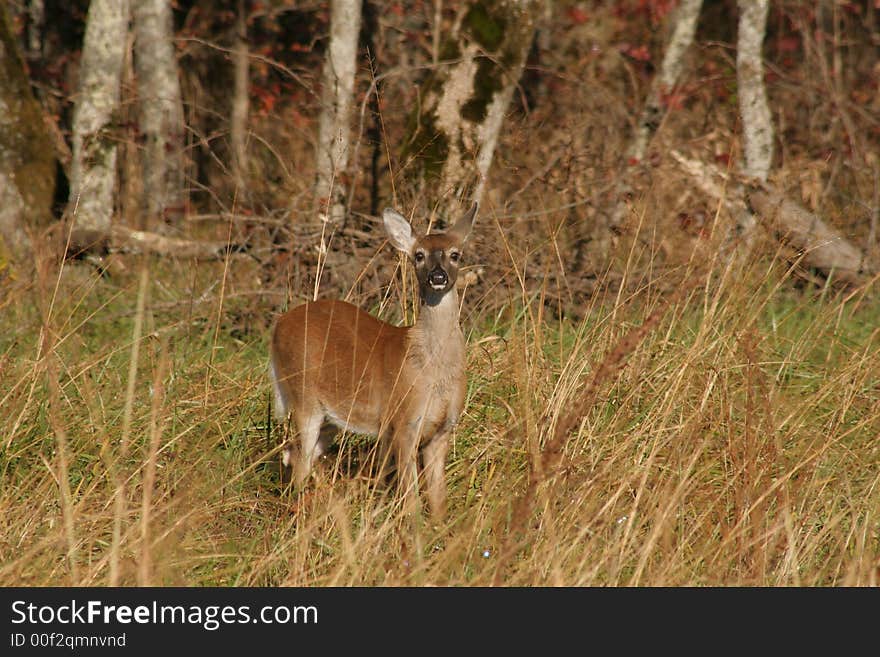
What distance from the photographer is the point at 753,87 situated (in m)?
7.63

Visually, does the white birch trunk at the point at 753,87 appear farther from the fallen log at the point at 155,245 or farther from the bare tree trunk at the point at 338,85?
the fallen log at the point at 155,245

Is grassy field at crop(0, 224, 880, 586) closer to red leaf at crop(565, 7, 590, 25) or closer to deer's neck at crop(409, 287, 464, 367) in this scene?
deer's neck at crop(409, 287, 464, 367)

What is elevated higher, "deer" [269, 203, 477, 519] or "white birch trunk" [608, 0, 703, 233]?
"white birch trunk" [608, 0, 703, 233]

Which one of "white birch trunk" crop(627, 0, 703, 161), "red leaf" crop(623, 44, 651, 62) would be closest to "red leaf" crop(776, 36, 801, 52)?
"red leaf" crop(623, 44, 651, 62)

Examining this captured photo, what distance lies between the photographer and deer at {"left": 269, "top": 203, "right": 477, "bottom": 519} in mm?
4559

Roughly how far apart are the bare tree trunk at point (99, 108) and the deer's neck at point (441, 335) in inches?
146

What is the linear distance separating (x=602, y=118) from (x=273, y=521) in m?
4.30

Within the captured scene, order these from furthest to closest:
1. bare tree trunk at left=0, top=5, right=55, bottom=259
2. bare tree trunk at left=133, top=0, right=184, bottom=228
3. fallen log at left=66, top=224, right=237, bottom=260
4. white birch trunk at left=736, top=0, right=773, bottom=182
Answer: bare tree trunk at left=133, top=0, right=184, bottom=228 → white birch trunk at left=736, top=0, right=773, bottom=182 → bare tree trunk at left=0, top=5, right=55, bottom=259 → fallen log at left=66, top=224, right=237, bottom=260

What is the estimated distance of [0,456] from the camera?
4.29 meters

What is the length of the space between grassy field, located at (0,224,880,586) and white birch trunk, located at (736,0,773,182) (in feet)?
7.11

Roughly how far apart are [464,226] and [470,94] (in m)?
1.96

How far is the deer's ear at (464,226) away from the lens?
15.4 feet
